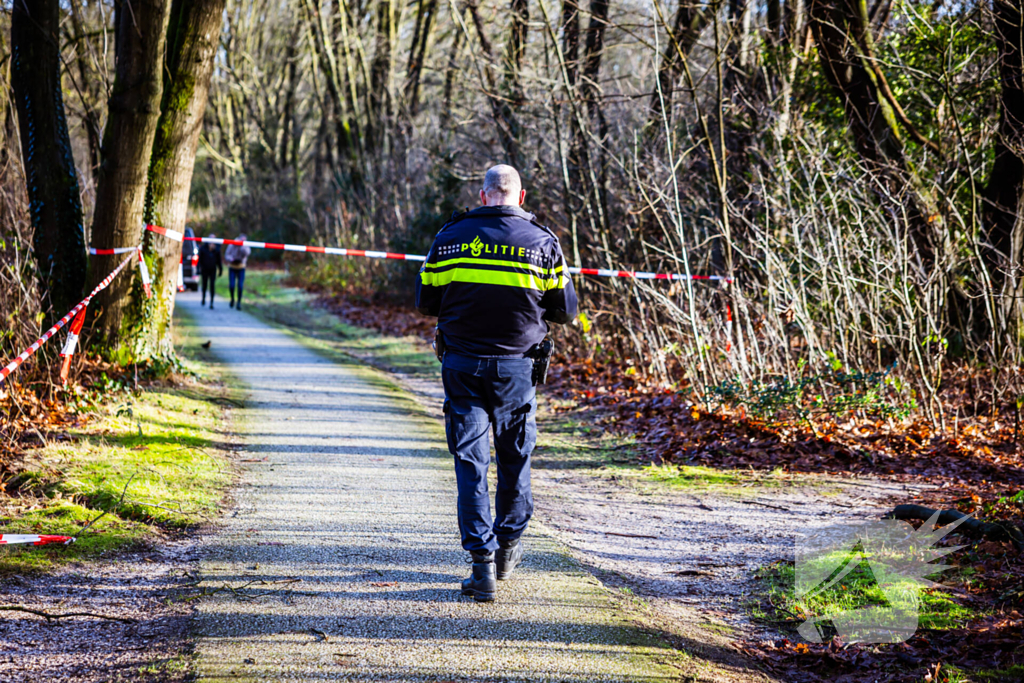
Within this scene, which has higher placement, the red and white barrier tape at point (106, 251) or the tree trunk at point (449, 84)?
the tree trunk at point (449, 84)

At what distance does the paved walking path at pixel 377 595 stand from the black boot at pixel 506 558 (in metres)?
0.06

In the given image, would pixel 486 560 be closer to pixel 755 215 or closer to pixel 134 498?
pixel 134 498

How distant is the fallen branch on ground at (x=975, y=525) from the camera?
4949 mm

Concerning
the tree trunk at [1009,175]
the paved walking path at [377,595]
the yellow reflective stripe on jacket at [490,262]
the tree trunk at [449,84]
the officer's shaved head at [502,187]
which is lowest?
the paved walking path at [377,595]

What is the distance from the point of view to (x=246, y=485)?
6414mm

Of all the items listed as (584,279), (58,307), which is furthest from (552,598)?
(584,279)

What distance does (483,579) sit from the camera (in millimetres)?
4285

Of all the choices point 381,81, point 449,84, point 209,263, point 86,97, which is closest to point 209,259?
point 209,263

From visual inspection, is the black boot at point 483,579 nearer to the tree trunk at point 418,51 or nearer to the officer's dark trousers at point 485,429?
the officer's dark trousers at point 485,429

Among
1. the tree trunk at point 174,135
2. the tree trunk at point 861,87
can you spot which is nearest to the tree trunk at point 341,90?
the tree trunk at point 174,135

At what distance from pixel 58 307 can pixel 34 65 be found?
2446 mm

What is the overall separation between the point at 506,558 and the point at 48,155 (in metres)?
7.07

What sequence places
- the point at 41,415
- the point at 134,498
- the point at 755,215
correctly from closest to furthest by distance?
1. the point at 134,498
2. the point at 41,415
3. the point at 755,215

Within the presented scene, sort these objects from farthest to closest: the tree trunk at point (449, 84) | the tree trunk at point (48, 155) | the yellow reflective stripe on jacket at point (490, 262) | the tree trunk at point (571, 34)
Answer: the tree trunk at point (449, 84) → the tree trunk at point (571, 34) → the tree trunk at point (48, 155) → the yellow reflective stripe on jacket at point (490, 262)
